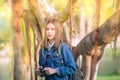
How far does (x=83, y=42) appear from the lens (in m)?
4.66

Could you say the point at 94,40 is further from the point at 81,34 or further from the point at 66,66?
the point at 66,66

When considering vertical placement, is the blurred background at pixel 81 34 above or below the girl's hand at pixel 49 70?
above

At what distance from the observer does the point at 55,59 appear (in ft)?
12.7

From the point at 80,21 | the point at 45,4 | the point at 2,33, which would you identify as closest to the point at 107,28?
the point at 80,21

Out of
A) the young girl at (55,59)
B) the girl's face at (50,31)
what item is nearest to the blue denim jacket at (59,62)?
the young girl at (55,59)

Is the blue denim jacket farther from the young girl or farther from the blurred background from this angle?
the blurred background

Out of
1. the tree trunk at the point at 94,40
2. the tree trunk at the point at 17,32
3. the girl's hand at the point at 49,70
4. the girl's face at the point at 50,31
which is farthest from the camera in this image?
the tree trunk at the point at 17,32

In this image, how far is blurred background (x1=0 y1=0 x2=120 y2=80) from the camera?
181 inches

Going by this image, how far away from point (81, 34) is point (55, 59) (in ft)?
2.86

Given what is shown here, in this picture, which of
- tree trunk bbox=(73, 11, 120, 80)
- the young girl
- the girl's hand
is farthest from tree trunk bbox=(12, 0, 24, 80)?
the girl's hand

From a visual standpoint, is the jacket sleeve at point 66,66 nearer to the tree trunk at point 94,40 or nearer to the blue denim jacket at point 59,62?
the blue denim jacket at point 59,62

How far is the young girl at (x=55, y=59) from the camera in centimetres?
379

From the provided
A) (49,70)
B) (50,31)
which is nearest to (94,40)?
(50,31)

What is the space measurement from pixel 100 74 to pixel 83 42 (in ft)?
1.42
